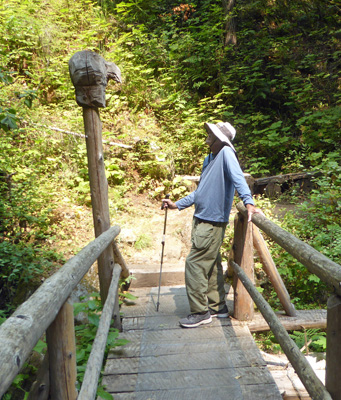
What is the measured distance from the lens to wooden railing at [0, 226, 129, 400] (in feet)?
3.20

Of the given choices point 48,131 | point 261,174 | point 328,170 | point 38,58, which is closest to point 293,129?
point 261,174

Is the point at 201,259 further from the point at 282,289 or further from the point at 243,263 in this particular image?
the point at 282,289

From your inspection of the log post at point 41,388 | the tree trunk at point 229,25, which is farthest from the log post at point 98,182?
the tree trunk at point 229,25

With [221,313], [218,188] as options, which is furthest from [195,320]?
[218,188]

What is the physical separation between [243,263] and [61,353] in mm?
2401

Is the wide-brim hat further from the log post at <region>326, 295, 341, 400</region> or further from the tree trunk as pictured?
the tree trunk

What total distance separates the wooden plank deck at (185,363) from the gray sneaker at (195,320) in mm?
50

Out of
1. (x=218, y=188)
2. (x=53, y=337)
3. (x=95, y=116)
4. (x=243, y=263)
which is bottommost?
(x=243, y=263)

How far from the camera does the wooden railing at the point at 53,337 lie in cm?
98

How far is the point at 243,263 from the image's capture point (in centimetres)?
362

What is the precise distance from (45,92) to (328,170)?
716 cm

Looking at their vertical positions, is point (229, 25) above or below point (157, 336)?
above

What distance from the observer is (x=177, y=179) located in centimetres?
787

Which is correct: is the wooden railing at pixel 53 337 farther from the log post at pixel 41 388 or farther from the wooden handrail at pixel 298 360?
the wooden handrail at pixel 298 360
